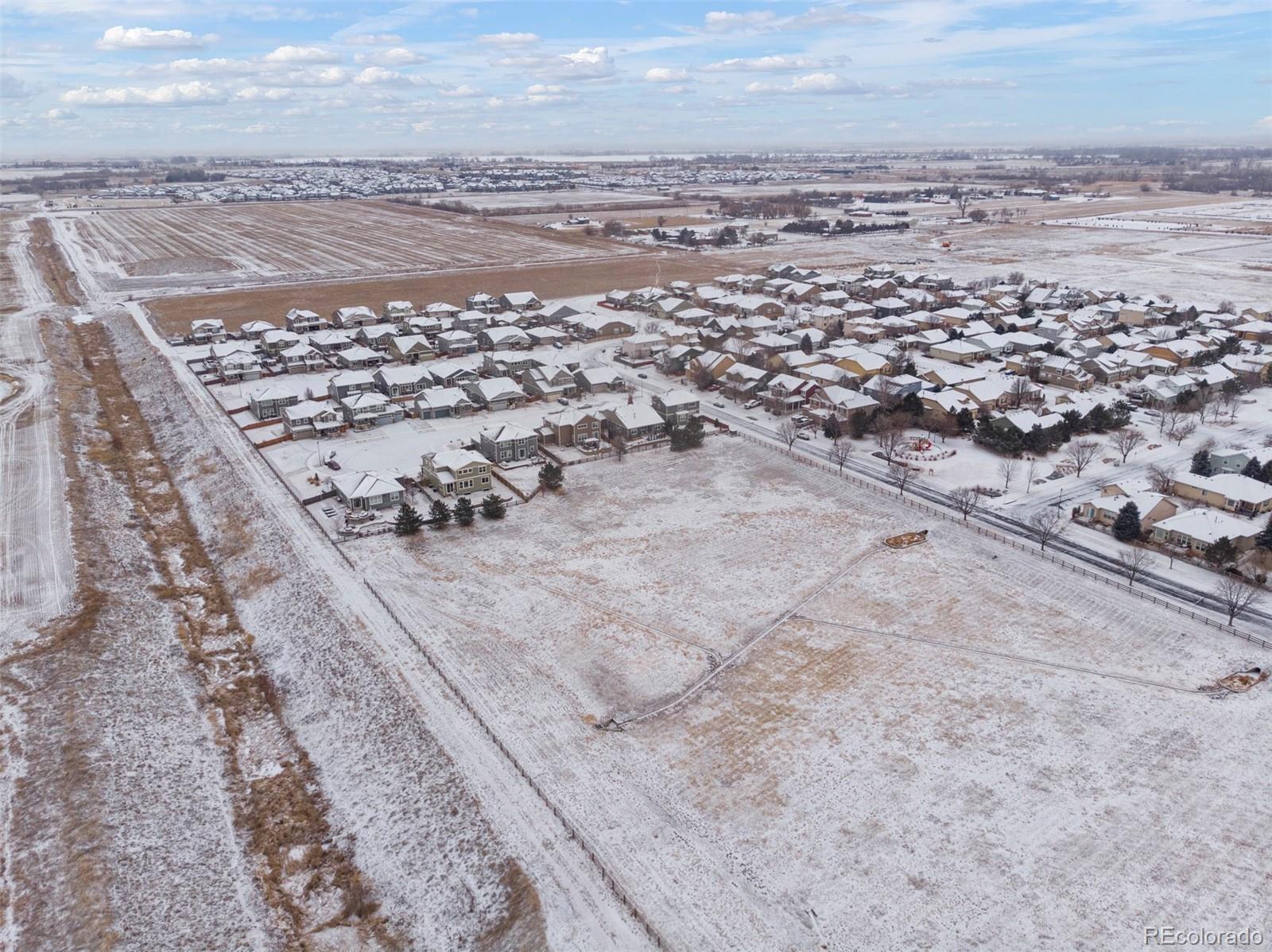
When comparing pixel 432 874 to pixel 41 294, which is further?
pixel 41 294

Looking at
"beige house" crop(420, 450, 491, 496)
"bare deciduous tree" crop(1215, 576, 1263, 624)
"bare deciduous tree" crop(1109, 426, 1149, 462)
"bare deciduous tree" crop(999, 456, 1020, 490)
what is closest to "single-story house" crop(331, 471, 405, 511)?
"beige house" crop(420, 450, 491, 496)

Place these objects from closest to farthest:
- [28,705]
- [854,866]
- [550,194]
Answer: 1. [854,866]
2. [28,705]
3. [550,194]

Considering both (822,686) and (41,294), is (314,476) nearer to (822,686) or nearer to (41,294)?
(822,686)

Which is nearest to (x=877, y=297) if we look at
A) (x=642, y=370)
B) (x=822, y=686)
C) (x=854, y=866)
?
(x=642, y=370)

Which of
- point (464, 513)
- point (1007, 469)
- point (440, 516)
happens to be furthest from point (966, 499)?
point (440, 516)

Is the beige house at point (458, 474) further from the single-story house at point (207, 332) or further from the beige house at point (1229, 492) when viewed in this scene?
the single-story house at point (207, 332)

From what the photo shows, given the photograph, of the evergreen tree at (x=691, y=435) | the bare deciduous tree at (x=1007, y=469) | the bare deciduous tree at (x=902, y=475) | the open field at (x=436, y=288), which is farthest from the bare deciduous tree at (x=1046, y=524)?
the open field at (x=436, y=288)

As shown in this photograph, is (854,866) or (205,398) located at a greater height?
(205,398)

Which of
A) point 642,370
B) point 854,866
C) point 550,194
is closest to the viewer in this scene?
point 854,866
